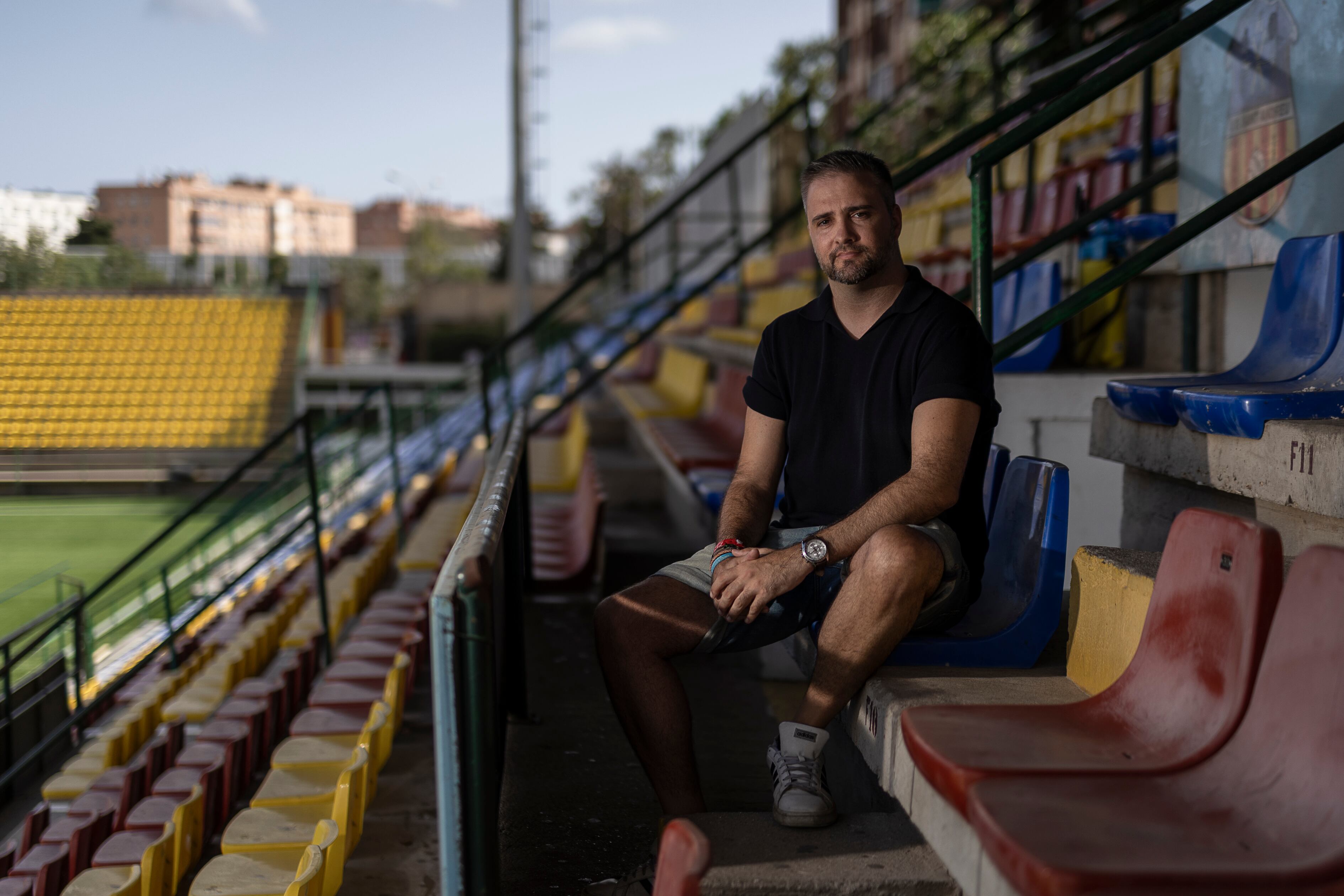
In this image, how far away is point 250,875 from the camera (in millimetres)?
2613

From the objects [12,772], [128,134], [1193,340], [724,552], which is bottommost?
[12,772]

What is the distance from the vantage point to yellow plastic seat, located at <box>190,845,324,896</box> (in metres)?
2.50

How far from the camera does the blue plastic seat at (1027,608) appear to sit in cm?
197

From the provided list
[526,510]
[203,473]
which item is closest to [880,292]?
[526,510]

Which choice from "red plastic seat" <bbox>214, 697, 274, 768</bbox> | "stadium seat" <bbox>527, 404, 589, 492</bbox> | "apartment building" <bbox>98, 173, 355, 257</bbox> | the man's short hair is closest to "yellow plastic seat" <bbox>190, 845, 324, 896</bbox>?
"red plastic seat" <bbox>214, 697, 274, 768</bbox>

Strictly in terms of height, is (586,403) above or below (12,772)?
above

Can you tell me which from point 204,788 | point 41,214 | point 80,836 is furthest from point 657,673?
point 41,214

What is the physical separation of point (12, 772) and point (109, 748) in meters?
0.60

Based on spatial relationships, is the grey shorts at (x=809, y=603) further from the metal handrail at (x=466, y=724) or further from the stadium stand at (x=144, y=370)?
the stadium stand at (x=144, y=370)

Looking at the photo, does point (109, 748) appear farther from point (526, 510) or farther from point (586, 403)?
point (586, 403)

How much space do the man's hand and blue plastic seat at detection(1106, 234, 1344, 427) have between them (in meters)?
0.87

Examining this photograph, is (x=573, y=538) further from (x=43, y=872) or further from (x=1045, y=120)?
(x=1045, y=120)

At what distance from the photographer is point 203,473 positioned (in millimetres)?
17062

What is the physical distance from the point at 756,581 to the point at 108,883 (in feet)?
6.64
